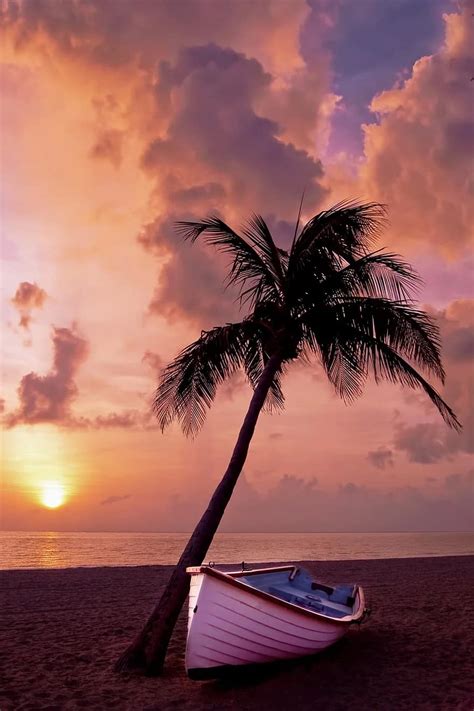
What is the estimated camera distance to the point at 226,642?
27.1ft

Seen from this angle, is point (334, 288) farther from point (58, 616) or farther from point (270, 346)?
point (58, 616)

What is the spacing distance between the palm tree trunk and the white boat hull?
121 cm

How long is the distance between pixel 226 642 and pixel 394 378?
626 cm

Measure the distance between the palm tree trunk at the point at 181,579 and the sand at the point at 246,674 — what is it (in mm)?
354

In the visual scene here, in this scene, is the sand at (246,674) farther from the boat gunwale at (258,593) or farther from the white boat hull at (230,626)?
the boat gunwale at (258,593)

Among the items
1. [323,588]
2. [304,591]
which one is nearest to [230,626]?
[304,591]

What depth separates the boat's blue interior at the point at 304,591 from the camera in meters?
11.7

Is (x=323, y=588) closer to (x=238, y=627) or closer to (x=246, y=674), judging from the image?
(x=246, y=674)

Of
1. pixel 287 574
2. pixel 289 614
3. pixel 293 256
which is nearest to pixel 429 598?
pixel 287 574

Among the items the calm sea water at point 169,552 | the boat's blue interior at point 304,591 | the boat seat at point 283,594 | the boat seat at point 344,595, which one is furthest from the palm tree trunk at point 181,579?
the calm sea water at point 169,552

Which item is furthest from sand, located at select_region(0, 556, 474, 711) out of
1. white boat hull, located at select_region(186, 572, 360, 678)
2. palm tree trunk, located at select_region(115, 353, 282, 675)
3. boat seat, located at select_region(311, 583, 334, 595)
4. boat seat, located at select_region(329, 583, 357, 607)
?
boat seat, located at select_region(311, 583, 334, 595)

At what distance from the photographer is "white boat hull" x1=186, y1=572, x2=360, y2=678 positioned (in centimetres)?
808

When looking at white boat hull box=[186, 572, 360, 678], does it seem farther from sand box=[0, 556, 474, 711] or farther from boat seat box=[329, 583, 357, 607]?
boat seat box=[329, 583, 357, 607]

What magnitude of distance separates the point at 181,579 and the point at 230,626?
1.86 m
